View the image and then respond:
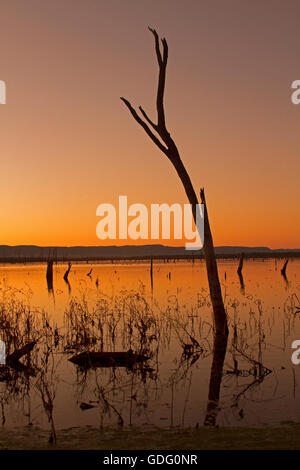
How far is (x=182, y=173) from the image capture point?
14.9m

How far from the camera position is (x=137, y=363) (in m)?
12.0

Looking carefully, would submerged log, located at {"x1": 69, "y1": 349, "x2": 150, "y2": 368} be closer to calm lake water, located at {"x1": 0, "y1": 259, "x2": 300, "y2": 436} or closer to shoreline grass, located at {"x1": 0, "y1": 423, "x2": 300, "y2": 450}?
calm lake water, located at {"x1": 0, "y1": 259, "x2": 300, "y2": 436}

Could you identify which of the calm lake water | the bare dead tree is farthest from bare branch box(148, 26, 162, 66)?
the calm lake water

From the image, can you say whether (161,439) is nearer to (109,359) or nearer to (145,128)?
(109,359)

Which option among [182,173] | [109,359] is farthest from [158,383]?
[182,173]

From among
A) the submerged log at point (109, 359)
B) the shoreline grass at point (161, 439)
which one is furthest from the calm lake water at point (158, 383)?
the shoreline grass at point (161, 439)

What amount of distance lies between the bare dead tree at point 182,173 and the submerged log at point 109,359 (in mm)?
3718

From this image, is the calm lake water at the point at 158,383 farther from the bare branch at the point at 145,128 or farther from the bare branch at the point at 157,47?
the bare branch at the point at 157,47

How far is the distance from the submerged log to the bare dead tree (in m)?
3.72

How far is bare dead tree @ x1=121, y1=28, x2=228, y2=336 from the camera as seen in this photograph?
48.0ft

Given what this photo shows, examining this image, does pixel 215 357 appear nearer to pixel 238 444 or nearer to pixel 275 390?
pixel 275 390

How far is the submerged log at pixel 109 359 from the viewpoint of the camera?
11820mm

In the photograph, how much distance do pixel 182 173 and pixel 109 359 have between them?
20.5 ft

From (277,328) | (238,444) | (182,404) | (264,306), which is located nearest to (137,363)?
(182,404)
